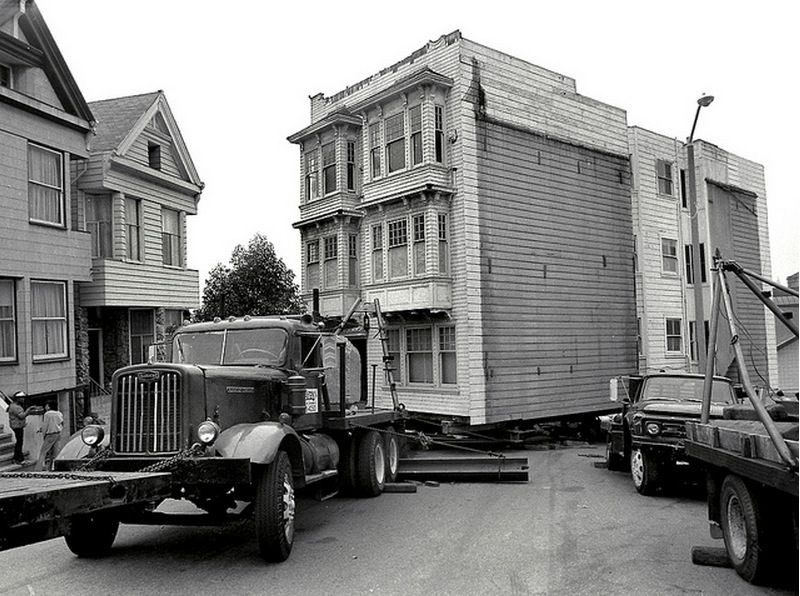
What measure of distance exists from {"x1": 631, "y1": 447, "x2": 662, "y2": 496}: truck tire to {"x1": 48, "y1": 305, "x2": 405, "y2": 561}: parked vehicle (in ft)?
14.9

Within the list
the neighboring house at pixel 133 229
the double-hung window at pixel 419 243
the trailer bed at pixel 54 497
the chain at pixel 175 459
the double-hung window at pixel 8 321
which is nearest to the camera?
the trailer bed at pixel 54 497

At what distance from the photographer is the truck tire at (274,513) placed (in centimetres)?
735

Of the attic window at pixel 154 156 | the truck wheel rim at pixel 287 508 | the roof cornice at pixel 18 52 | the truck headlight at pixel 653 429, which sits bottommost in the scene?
the truck wheel rim at pixel 287 508

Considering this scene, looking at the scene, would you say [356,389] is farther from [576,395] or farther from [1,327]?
[576,395]

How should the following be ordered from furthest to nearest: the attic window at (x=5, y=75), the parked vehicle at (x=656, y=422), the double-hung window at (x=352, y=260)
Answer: the double-hung window at (x=352, y=260)
the attic window at (x=5, y=75)
the parked vehicle at (x=656, y=422)

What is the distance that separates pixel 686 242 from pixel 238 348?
60.5 ft

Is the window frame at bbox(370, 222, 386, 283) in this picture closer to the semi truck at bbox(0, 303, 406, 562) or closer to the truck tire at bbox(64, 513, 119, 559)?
the semi truck at bbox(0, 303, 406, 562)

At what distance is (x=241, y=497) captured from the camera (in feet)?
25.2

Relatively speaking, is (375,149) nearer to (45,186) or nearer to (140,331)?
(45,186)

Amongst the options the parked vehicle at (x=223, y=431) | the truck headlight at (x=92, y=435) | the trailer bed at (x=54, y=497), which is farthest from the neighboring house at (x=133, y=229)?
the trailer bed at (x=54, y=497)

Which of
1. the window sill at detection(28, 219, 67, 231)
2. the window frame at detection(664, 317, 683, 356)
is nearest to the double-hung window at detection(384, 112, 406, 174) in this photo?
the window sill at detection(28, 219, 67, 231)

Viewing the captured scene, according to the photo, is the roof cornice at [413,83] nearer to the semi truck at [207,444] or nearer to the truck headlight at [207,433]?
the semi truck at [207,444]

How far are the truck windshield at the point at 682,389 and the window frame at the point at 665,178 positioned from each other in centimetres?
1178

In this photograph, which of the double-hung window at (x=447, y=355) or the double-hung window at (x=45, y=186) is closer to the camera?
the double-hung window at (x=45, y=186)
